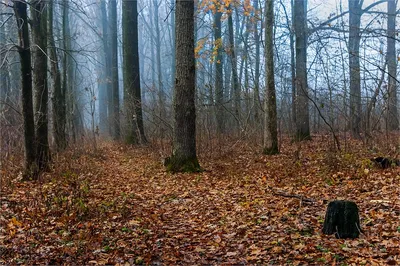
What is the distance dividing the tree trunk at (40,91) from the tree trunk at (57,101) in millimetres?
389

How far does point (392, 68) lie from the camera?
16.4 metres

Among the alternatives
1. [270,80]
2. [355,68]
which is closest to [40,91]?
[270,80]

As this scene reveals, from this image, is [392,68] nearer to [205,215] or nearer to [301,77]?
[301,77]

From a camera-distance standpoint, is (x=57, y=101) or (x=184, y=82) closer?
(x=184, y=82)

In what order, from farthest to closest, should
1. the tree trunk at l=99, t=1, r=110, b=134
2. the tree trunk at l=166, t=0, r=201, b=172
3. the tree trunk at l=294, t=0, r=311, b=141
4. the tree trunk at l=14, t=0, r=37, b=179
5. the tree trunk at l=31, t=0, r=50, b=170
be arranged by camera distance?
the tree trunk at l=99, t=1, r=110, b=134 → the tree trunk at l=294, t=0, r=311, b=141 → the tree trunk at l=166, t=0, r=201, b=172 → the tree trunk at l=31, t=0, r=50, b=170 → the tree trunk at l=14, t=0, r=37, b=179

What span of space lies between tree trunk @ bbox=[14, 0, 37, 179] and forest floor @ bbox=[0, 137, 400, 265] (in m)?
0.40

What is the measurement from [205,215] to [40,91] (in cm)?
618

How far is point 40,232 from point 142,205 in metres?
1.92

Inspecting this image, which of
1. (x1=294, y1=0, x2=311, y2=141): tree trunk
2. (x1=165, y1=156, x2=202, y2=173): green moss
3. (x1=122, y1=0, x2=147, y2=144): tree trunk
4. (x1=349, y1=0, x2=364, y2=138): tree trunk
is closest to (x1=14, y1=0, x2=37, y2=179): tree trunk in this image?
(x1=165, y1=156, x2=202, y2=173): green moss

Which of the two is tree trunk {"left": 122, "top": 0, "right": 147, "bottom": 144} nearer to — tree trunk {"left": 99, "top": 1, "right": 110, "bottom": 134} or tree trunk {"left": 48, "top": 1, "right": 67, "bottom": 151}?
tree trunk {"left": 48, "top": 1, "right": 67, "bottom": 151}

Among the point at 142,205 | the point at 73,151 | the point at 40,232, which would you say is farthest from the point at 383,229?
the point at 73,151

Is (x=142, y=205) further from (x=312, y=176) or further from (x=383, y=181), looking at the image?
(x=383, y=181)

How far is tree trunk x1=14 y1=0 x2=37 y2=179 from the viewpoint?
26.3ft

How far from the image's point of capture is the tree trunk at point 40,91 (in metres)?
8.92
